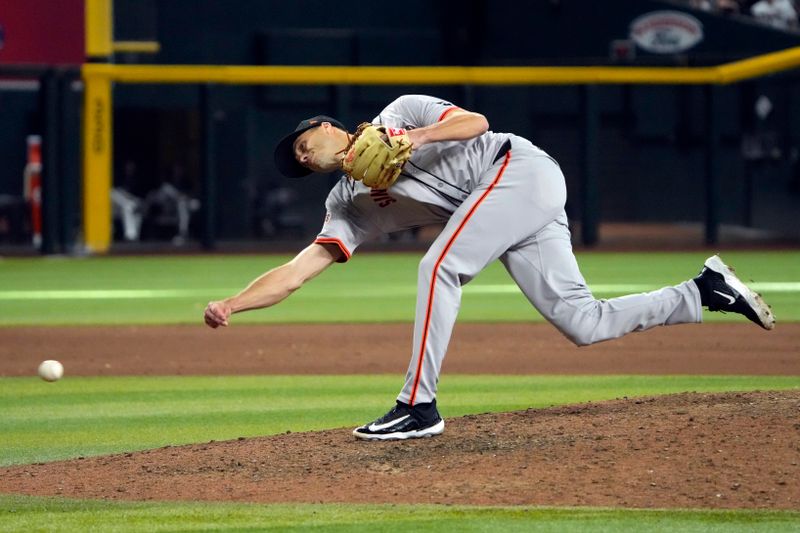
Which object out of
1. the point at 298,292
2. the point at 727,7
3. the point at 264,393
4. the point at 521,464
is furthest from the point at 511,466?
the point at 727,7

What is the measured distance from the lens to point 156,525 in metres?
4.46

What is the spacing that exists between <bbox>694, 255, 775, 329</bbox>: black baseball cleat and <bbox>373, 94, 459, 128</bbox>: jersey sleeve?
4.35 ft

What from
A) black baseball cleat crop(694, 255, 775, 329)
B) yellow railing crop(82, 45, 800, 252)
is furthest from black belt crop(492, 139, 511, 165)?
yellow railing crop(82, 45, 800, 252)

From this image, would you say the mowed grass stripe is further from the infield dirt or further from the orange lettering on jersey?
the orange lettering on jersey

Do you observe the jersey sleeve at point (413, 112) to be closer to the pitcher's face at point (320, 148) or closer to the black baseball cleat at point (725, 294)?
the pitcher's face at point (320, 148)

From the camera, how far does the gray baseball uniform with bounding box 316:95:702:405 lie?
17.7ft

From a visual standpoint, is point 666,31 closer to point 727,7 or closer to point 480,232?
point 727,7

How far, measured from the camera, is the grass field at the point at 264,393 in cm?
447

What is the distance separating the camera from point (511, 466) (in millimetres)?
5105

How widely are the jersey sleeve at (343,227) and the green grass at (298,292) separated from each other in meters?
6.08

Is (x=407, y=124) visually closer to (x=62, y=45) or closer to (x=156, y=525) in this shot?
(x=156, y=525)

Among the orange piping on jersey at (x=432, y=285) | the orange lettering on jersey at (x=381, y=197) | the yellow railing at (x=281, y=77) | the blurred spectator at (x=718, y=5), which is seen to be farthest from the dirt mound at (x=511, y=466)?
the blurred spectator at (x=718, y=5)

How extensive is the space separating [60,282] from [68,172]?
4.13 meters

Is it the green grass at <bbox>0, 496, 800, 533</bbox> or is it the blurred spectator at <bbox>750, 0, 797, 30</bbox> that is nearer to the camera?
the green grass at <bbox>0, 496, 800, 533</bbox>
